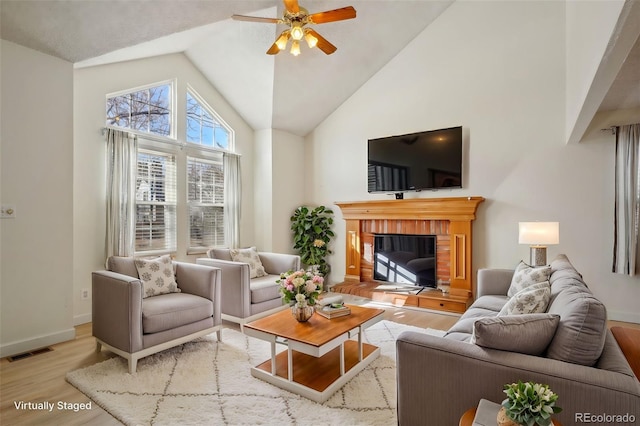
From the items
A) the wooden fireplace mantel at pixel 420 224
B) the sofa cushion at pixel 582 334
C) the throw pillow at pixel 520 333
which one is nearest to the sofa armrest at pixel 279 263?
the wooden fireplace mantel at pixel 420 224

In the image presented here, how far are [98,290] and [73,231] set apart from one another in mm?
1080

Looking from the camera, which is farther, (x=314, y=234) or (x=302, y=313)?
(x=314, y=234)

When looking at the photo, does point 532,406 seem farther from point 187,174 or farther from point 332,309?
point 187,174

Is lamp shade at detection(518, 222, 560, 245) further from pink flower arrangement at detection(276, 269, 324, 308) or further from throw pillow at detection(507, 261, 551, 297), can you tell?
pink flower arrangement at detection(276, 269, 324, 308)

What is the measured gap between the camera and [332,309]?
2.90 metres

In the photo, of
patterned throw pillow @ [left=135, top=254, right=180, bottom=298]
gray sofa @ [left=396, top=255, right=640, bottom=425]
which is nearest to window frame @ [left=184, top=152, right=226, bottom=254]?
patterned throw pillow @ [left=135, top=254, right=180, bottom=298]

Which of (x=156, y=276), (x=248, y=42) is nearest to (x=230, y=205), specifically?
(x=156, y=276)

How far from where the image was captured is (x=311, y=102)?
5590 millimetres

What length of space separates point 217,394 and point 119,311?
1.09m

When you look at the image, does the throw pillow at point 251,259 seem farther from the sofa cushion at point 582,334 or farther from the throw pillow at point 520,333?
the sofa cushion at point 582,334

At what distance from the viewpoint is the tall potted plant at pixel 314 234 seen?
5918 millimetres

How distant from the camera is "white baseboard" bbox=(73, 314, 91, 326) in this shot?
152 inches

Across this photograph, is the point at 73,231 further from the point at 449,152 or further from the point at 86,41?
the point at 449,152

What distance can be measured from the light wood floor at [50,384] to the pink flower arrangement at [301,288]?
4.46 ft
